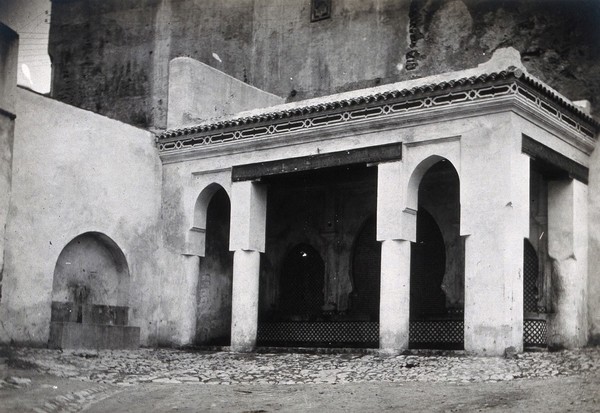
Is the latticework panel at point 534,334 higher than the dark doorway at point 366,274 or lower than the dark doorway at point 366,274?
lower

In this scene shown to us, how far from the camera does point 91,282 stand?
48.2 feet

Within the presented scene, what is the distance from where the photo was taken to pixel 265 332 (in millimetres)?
16766

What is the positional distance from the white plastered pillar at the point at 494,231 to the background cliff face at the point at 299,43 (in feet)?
10.2

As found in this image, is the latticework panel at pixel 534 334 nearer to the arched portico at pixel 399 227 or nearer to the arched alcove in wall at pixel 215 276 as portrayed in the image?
the arched portico at pixel 399 227

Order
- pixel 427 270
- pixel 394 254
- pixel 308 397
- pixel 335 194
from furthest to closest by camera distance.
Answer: pixel 335 194, pixel 427 270, pixel 394 254, pixel 308 397

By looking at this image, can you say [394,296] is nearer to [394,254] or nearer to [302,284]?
[394,254]

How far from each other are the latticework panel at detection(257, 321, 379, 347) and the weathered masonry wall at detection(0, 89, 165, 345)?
2351mm

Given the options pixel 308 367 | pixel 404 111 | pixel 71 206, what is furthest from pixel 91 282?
pixel 404 111

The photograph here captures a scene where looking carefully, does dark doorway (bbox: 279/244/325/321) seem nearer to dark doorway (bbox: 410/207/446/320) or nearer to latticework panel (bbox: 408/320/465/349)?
dark doorway (bbox: 410/207/446/320)

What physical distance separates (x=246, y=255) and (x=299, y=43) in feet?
18.9

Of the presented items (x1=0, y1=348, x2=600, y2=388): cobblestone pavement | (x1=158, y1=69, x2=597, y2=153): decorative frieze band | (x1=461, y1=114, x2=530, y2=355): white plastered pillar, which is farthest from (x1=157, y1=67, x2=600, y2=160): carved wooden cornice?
(x1=0, y1=348, x2=600, y2=388): cobblestone pavement

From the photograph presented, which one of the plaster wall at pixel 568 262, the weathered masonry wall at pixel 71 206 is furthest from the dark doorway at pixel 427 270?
the weathered masonry wall at pixel 71 206

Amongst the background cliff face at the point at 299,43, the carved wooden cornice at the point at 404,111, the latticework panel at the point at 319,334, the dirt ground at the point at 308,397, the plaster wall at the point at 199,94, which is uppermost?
the background cliff face at the point at 299,43

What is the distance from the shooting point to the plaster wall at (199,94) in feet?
53.5
